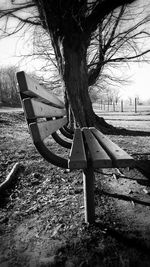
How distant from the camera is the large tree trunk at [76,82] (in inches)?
180

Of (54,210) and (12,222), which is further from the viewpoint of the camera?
(54,210)

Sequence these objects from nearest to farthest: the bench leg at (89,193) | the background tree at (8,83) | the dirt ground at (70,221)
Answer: the dirt ground at (70,221) < the bench leg at (89,193) < the background tree at (8,83)

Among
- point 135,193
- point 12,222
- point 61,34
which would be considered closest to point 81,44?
point 61,34

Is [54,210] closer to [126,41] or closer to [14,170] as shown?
[14,170]

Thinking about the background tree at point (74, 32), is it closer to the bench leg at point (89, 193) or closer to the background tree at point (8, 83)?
the bench leg at point (89, 193)

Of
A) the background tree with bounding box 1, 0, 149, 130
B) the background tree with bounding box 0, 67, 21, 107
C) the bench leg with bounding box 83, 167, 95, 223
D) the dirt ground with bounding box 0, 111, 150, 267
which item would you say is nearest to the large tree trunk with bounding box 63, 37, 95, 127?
the background tree with bounding box 1, 0, 149, 130

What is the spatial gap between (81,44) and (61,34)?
54 centimetres

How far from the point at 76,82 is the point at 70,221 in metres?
3.73

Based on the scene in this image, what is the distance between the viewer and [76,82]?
4.66 metres

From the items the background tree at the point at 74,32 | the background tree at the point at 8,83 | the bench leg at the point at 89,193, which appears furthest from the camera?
the background tree at the point at 8,83

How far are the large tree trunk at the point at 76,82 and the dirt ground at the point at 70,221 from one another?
97.5 inches

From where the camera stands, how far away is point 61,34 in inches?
178

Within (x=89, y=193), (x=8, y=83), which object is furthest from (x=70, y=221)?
(x=8, y=83)

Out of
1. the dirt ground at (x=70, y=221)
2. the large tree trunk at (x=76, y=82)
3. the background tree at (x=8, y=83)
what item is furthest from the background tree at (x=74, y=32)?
the background tree at (x=8, y=83)
